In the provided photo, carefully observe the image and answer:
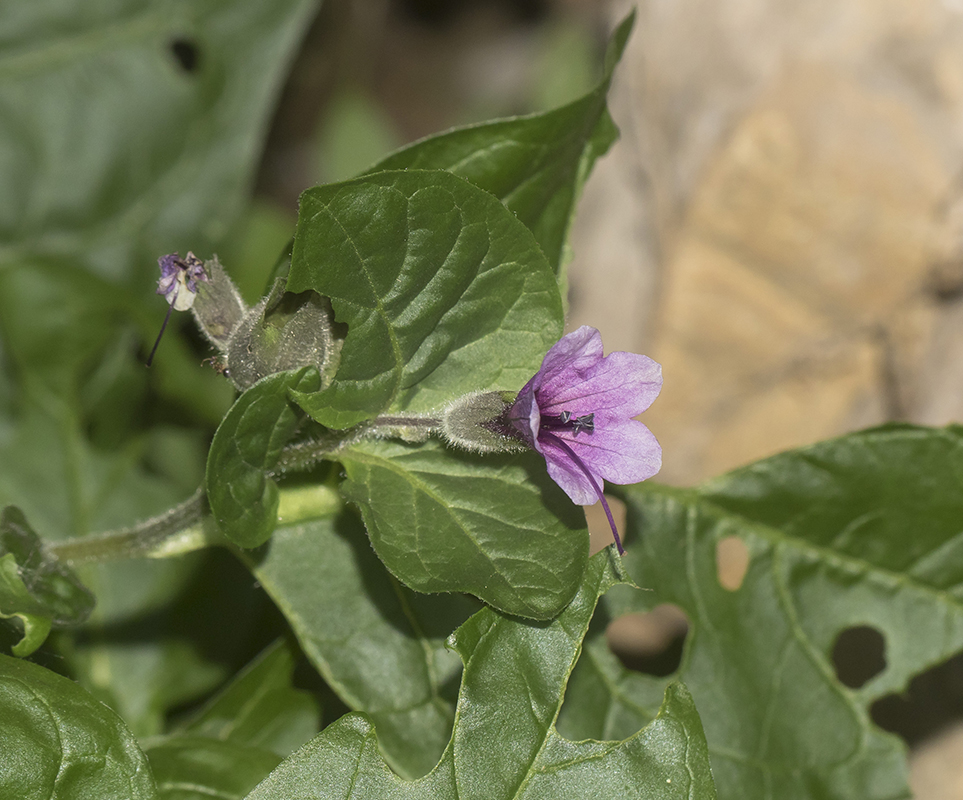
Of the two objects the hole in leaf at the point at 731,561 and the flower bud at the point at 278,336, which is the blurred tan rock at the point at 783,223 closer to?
the hole in leaf at the point at 731,561

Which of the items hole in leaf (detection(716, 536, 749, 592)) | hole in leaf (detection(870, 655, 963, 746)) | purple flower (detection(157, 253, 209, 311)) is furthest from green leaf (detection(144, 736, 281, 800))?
hole in leaf (detection(870, 655, 963, 746))

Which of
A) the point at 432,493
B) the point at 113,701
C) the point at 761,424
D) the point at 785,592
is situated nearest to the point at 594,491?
the point at 432,493

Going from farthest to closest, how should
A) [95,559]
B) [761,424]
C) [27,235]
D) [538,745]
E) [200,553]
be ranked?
[761,424]
[27,235]
[200,553]
[95,559]
[538,745]

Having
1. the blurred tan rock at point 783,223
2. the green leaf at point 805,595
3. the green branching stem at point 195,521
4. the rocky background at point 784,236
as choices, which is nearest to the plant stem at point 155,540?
the green branching stem at point 195,521

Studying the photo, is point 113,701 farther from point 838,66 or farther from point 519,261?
point 838,66

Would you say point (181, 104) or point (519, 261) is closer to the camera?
point (519, 261)

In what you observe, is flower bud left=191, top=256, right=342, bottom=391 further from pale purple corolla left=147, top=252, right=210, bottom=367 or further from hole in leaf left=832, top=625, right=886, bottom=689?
hole in leaf left=832, top=625, right=886, bottom=689
